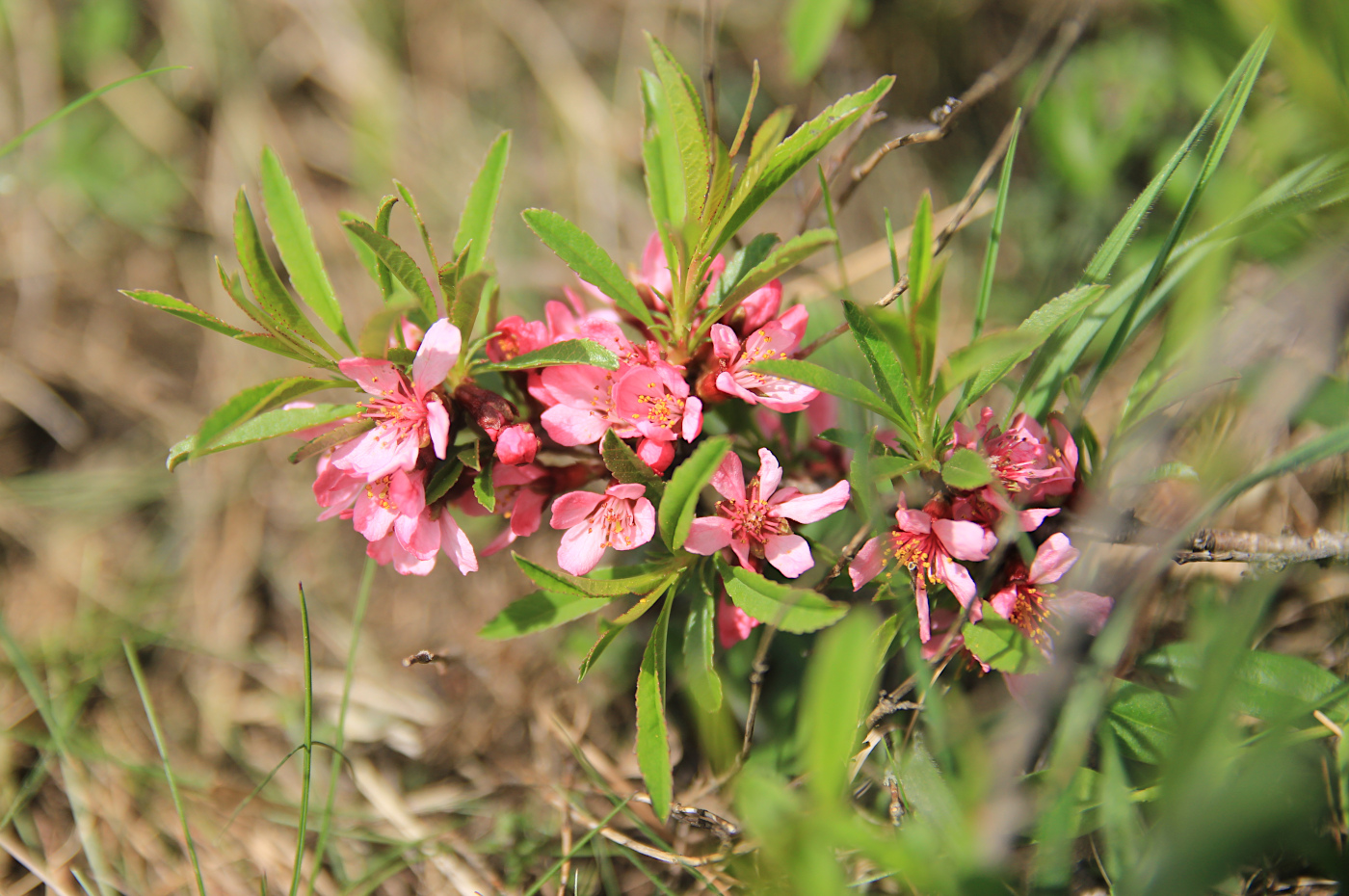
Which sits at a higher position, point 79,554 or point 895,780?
point 895,780

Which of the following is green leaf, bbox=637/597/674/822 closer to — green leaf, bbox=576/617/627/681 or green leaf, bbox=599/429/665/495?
green leaf, bbox=576/617/627/681

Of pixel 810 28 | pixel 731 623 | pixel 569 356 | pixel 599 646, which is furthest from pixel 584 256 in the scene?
pixel 810 28

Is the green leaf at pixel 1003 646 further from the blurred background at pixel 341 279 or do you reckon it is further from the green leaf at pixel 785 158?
the blurred background at pixel 341 279

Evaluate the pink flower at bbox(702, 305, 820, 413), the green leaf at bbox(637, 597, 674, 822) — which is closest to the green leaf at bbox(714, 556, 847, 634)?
the green leaf at bbox(637, 597, 674, 822)

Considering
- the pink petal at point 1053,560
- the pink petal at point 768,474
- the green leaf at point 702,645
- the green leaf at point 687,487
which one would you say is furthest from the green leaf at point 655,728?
the pink petal at point 1053,560

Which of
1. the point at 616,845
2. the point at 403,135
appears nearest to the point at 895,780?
the point at 616,845

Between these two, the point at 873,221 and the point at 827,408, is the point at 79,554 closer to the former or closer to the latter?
the point at 827,408
